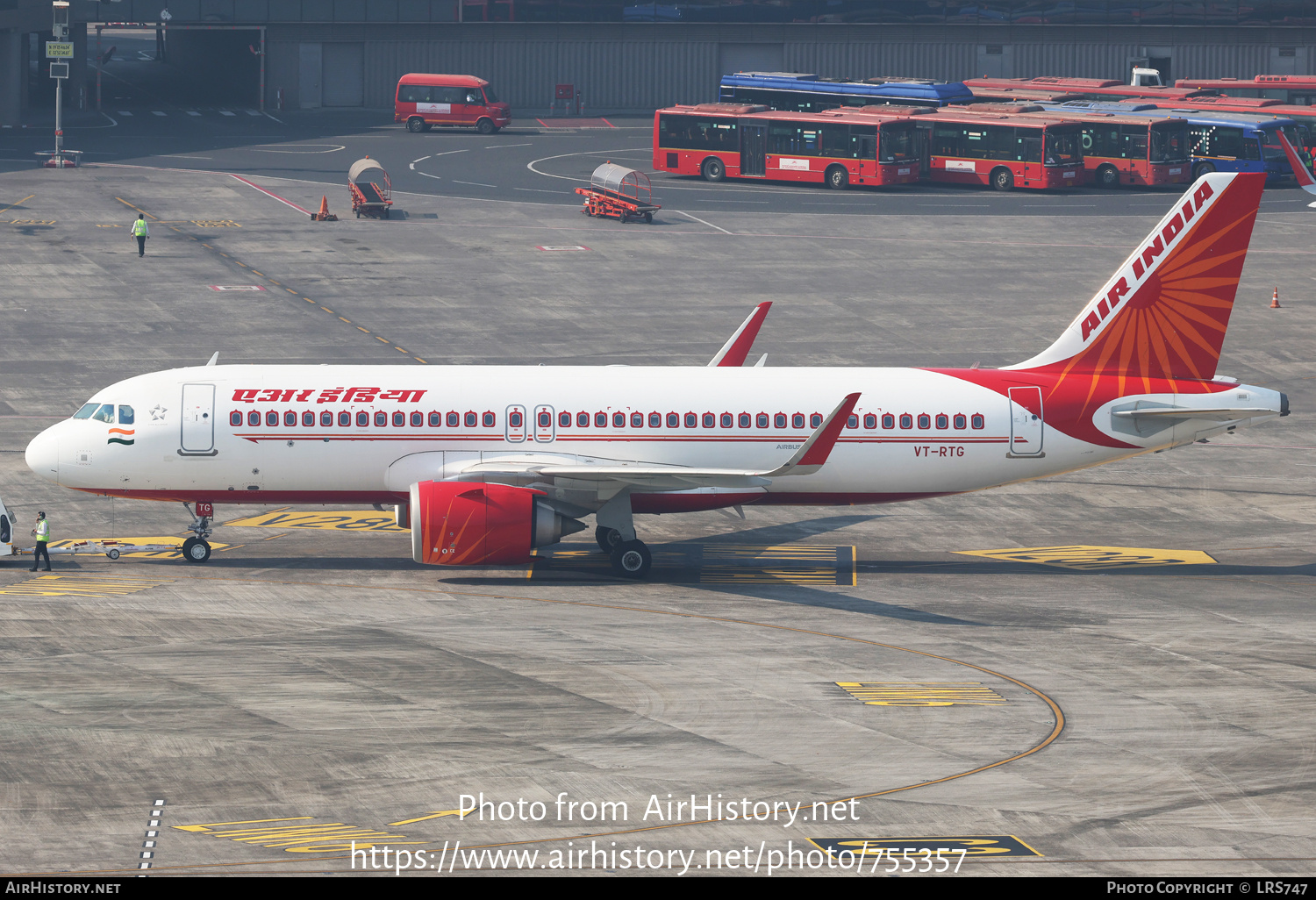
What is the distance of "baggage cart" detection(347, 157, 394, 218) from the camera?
9256 centimetres

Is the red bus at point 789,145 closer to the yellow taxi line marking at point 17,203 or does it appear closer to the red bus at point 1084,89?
the red bus at point 1084,89

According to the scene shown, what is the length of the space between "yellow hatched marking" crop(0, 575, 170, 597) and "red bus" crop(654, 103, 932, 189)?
240 ft

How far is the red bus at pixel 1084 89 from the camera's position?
12650 centimetres

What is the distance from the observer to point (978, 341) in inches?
2810

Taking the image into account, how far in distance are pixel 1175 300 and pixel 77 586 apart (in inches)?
1168

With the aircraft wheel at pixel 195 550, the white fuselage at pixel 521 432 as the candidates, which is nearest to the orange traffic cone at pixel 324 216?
the white fuselage at pixel 521 432

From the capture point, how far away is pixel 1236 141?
360 feet

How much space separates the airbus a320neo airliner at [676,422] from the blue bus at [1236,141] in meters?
69.4

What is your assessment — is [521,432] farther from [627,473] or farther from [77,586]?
[77,586]

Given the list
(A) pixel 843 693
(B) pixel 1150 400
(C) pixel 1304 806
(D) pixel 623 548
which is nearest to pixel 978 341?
(B) pixel 1150 400

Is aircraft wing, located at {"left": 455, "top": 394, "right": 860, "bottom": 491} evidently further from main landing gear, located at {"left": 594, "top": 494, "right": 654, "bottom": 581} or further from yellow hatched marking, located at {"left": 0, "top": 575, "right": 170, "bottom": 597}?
yellow hatched marking, located at {"left": 0, "top": 575, "right": 170, "bottom": 597}

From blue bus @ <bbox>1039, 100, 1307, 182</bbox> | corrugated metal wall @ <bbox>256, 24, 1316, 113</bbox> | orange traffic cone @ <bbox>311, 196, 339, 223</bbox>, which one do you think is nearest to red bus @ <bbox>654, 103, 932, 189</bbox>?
blue bus @ <bbox>1039, 100, 1307, 182</bbox>

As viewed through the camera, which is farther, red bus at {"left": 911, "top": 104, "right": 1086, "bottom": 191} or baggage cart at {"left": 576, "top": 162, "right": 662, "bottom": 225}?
red bus at {"left": 911, "top": 104, "right": 1086, "bottom": 191}
